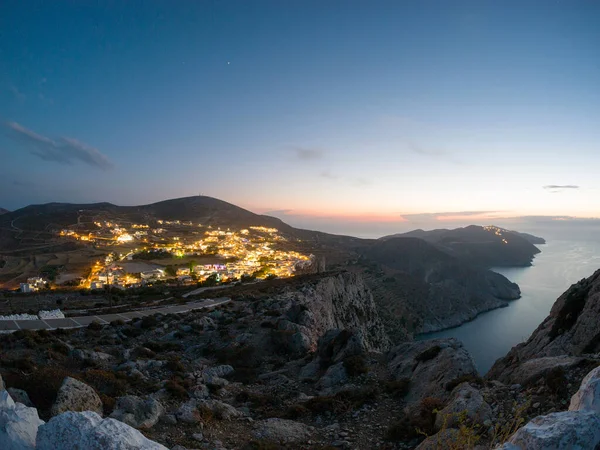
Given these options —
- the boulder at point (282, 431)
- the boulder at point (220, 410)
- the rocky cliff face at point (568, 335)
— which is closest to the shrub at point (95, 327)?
the boulder at point (220, 410)

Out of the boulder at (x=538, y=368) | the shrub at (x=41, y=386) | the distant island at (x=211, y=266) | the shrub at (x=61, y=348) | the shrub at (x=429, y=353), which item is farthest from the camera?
the distant island at (x=211, y=266)

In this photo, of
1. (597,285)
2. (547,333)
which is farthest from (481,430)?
(597,285)

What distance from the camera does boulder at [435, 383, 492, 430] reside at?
23.0 feet

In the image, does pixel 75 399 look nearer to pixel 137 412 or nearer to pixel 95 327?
pixel 137 412

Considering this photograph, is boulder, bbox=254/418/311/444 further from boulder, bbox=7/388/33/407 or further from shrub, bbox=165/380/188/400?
boulder, bbox=7/388/33/407

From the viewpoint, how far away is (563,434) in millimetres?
3727

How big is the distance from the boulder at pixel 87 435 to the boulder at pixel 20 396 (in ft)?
16.0

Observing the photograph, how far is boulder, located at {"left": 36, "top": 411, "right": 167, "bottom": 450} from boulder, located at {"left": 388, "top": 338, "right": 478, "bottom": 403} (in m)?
8.56

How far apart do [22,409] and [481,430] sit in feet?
28.1

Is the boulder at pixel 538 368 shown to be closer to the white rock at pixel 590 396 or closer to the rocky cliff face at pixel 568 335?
the rocky cliff face at pixel 568 335

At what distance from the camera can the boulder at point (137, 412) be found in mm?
8155

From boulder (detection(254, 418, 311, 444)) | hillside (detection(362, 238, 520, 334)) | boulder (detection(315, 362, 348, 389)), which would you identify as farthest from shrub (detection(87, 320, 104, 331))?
hillside (detection(362, 238, 520, 334))

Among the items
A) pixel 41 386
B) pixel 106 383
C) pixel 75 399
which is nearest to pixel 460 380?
pixel 75 399

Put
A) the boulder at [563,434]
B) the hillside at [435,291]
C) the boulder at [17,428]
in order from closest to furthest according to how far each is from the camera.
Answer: the boulder at [563,434] → the boulder at [17,428] → the hillside at [435,291]
